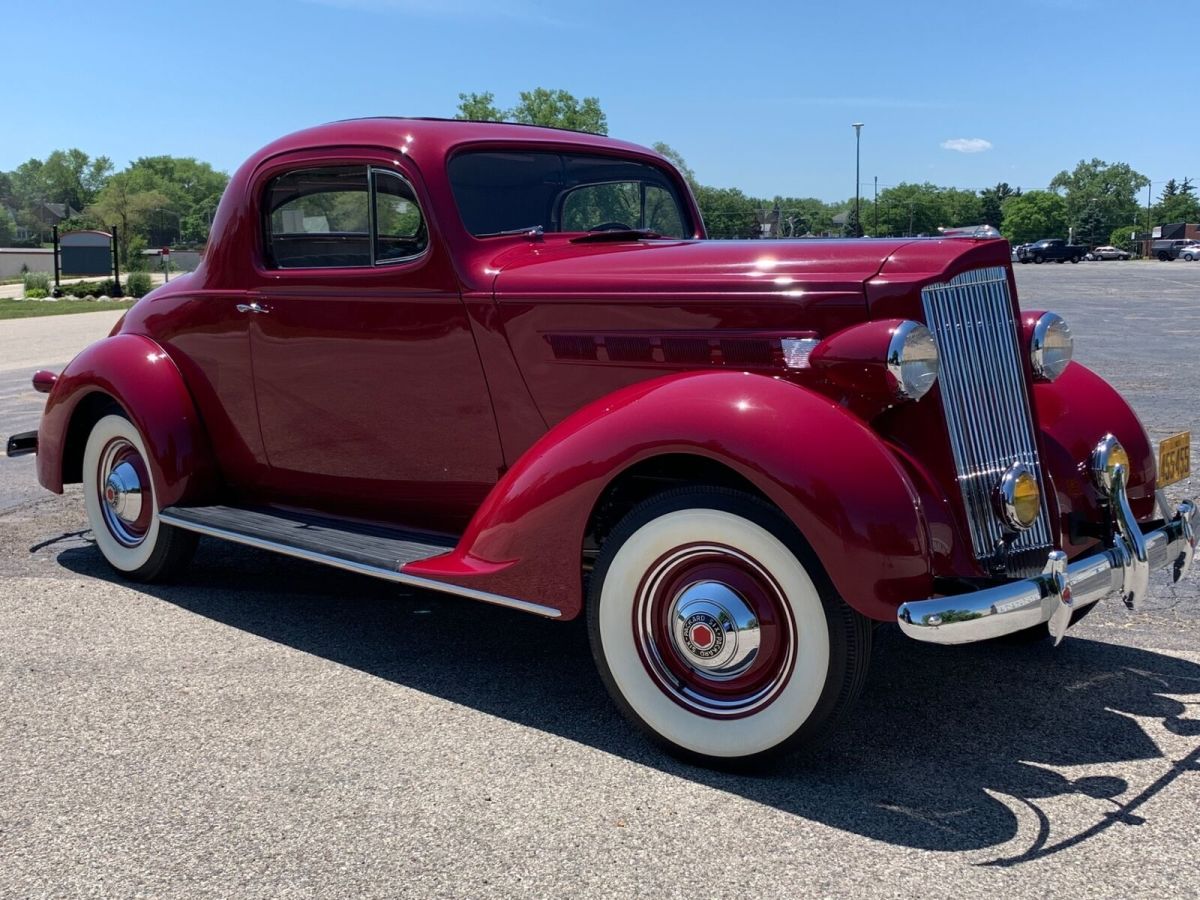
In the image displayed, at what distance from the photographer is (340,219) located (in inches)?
171

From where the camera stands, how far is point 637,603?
10.3 ft

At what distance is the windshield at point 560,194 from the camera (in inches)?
162

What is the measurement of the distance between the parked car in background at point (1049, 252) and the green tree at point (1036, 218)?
2159 inches

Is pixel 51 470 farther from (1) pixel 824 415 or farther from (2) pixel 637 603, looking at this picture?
(1) pixel 824 415

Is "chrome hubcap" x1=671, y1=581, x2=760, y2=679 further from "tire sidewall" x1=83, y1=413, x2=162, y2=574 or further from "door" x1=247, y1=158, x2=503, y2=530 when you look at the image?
"tire sidewall" x1=83, y1=413, x2=162, y2=574

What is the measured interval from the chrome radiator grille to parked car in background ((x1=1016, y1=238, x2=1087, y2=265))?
5937cm

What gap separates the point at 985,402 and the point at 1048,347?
54cm

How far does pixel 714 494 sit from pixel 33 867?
72.8 inches

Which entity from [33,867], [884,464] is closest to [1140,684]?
[884,464]

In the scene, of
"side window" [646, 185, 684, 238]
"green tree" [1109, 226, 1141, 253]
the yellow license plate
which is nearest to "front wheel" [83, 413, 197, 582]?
"side window" [646, 185, 684, 238]

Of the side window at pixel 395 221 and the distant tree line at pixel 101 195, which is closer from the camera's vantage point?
the side window at pixel 395 221

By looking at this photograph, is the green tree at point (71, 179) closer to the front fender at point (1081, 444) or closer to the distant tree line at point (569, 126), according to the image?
the distant tree line at point (569, 126)

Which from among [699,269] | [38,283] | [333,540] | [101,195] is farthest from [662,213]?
[101,195]

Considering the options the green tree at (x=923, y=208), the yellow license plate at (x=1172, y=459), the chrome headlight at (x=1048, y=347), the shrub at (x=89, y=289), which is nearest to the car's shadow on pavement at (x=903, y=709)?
the yellow license plate at (x=1172, y=459)
